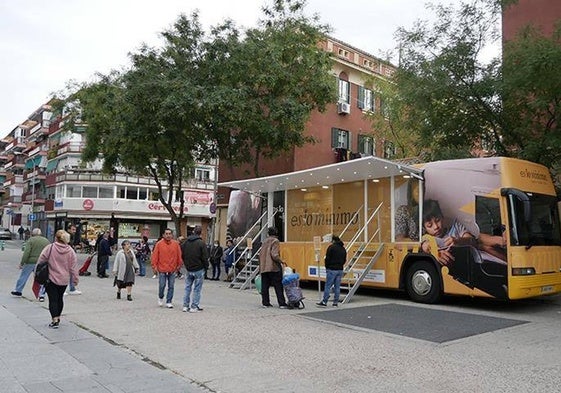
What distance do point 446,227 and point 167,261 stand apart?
21.2 ft

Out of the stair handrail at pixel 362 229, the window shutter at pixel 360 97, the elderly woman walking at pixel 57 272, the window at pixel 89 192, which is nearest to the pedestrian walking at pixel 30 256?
the elderly woman walking at pixel 57 272

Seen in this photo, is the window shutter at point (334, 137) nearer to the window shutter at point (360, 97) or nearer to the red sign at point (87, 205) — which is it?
the window shutter at point (360, 97)

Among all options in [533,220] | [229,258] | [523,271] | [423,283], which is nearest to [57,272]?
[423,283]

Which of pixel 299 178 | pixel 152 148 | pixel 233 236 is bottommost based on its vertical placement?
pixel 233 236

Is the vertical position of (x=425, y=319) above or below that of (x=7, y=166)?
below

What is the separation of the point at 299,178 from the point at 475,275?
5.92 metres

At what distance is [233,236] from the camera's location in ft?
69.3

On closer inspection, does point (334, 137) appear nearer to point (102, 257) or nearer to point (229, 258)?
point (229, 258)

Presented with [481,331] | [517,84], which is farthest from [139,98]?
[481,331]

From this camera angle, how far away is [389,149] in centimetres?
2969

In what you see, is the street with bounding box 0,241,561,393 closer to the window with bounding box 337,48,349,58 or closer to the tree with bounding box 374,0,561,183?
the tree with bounding box 374,0,561,183

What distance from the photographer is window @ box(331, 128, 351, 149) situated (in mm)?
28688

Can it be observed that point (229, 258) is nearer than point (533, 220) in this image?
No

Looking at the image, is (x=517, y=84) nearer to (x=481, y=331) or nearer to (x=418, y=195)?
(x=418, y=195)
